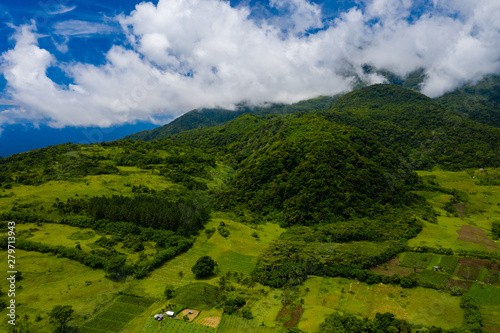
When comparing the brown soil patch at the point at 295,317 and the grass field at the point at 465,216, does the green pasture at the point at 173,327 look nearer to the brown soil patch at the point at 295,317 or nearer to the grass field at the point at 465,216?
the brown soil patch at the point at 295,317

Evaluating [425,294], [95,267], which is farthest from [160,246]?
[425,294]

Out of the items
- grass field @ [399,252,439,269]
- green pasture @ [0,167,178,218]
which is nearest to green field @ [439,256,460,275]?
grass field @ [399,252,439,269]

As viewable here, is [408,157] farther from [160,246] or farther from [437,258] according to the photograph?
[160,246]

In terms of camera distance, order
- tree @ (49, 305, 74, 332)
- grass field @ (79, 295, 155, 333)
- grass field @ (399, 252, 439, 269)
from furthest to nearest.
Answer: grass field @ (399, 252, 439, 269) → grass field @ (79, 295, 155, 333) → tree @ (49, 305, 74, 332)

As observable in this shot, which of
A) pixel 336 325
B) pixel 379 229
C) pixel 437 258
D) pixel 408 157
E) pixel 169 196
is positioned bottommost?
pixel 336 325

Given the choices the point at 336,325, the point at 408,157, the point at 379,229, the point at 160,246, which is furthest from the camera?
the point at 408,157

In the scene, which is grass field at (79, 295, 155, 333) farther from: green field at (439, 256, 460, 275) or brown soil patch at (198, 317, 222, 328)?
green field at (439, 256, 460, 275)

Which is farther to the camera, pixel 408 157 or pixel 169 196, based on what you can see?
pixel 408 157

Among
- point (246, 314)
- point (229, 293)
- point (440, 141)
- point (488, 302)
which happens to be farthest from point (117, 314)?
point (440, 141)
